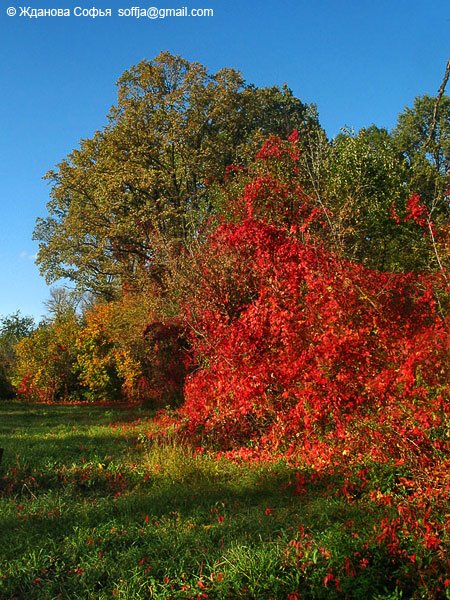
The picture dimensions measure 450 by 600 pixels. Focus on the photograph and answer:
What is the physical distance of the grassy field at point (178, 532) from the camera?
4098mm

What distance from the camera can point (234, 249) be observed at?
10750mm

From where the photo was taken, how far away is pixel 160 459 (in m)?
7.98

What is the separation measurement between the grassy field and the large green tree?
15713 millimetres

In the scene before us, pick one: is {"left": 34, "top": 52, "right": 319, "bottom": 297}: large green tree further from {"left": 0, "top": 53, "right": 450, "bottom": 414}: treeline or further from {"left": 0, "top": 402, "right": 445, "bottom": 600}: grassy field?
{"left": 0, "top": 402, "right": 445, "bottom": 600}: grassy field

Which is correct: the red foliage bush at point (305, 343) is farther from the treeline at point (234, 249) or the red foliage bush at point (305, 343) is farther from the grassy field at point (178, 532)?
the grassy field at point (178, 532)

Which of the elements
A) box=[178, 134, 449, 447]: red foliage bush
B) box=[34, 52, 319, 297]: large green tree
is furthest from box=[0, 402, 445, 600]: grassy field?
box=[34, 52, 319, 297]: large green tree

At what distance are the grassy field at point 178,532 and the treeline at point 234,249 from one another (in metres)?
1.58

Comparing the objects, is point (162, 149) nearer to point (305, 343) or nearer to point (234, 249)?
point (234, 249)

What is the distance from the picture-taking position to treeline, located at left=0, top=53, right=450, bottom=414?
7359mm

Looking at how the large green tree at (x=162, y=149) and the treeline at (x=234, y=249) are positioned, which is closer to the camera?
the treeline at (x=234, y=249)

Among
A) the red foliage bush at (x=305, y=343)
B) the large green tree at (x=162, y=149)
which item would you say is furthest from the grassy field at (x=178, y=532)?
the large green tree at (x=162, y=149)

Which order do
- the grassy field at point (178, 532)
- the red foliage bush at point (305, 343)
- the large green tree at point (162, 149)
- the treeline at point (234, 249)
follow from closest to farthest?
the grassy field at point (178, 532) → the red foliage bush at point (305, 343) → the treeline at point (234, 249) → the large green tree at point (162, 149)

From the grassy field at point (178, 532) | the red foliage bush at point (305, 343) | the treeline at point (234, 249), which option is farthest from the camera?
the treeline at point (234, 249)

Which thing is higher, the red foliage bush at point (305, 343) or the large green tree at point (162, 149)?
the large green tree at point (162, 149)
